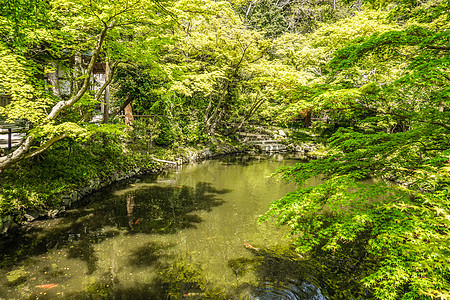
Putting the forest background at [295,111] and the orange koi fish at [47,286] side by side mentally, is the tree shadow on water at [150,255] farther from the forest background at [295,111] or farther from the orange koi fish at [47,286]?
the forest background at [295,111]

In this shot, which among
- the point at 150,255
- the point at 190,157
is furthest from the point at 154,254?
the point at 190,157

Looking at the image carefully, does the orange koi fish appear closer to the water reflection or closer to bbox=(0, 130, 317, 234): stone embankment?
the water reflection

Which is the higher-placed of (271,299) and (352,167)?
(352,167)

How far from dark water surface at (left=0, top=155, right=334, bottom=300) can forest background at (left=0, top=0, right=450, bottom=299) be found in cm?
104

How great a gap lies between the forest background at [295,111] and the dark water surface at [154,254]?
1040 mm

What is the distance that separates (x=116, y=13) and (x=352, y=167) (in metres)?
5.52

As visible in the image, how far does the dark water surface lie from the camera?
4422 millimetres

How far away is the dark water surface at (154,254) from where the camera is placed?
4.42 metres

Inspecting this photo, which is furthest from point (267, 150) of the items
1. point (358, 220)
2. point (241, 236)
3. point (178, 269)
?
point (358, 220)

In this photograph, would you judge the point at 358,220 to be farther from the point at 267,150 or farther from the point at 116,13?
the point at 267,150

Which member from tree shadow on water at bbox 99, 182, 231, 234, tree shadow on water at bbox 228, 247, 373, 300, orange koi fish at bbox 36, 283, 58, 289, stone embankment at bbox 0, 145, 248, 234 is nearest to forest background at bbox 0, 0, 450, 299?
stone embankment at bbox 0, 145, 248, 234

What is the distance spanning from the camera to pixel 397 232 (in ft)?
7.25

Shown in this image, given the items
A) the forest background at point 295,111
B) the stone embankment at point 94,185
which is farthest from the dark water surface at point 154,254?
the forest background at point 295,111

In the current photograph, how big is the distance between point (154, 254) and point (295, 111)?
4623mm
